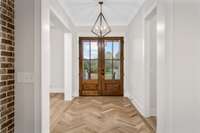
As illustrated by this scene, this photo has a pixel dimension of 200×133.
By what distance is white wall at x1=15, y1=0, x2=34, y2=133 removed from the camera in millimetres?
1898

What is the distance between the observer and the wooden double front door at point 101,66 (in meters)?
6.76

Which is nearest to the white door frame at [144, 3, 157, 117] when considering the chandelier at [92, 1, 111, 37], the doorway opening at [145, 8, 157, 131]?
the doorway opening at [145, 8, 157, 131]

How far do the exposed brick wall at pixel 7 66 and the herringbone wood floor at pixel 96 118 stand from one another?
5.32 ft

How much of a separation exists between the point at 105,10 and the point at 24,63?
381 centimetres

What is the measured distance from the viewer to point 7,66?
70.6 inches

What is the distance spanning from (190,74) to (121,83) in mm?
4972

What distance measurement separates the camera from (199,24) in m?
1.83

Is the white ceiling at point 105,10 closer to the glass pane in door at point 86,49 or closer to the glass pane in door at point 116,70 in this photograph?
the glass pane in door at point 86,49

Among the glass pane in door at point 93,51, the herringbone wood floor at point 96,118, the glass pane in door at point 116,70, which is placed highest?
the glass pane in door at point 93,51

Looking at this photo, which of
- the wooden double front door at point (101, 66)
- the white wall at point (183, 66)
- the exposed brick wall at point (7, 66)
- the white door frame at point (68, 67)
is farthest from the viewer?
the wooden double front door at point (101, 66)

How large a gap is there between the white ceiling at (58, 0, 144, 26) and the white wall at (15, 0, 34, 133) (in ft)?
7.61

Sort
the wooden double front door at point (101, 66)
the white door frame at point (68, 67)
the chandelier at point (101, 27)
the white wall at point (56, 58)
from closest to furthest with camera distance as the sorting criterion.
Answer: the chandelier at point (101, 27) < the white door frame at point (68, 67) < the wooden double front door at point (101, 66) < the white wall at point (56, 58)

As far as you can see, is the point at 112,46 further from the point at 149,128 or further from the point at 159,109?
the point at 159,109

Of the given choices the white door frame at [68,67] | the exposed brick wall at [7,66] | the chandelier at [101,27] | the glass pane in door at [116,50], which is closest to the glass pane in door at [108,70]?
the glass pane in door at [116,50]
